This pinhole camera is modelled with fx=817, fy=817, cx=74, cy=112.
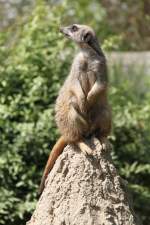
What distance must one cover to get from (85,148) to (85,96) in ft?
1.85

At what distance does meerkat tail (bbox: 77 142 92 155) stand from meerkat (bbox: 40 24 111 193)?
9.6 inches

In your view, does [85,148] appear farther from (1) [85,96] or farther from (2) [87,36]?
(2) [87,36]

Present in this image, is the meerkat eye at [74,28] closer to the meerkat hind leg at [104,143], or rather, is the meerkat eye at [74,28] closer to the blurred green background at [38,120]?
the meerkat hind leg at [104,143]

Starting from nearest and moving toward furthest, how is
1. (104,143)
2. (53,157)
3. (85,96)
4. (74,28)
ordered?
(104,143) < (53,157) < (85,96) < (74,28)

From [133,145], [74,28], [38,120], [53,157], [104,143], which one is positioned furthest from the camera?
[133,145]

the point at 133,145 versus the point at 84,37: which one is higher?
the point at 133,145

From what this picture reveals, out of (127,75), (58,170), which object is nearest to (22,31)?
(127,75)

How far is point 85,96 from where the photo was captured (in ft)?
20.6

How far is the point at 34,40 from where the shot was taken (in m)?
9.32

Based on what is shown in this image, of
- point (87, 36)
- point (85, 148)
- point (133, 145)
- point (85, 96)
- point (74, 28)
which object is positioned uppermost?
point (133, 145)

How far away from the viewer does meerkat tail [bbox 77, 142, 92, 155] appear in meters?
5.82

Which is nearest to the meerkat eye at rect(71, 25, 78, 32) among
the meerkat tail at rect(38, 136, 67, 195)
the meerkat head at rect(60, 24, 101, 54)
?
the meerkat head at rect(60, 24, 101, 54)

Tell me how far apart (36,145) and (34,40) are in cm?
148

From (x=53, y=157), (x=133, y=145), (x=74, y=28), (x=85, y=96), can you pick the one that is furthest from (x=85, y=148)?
(x=133, y=145)
